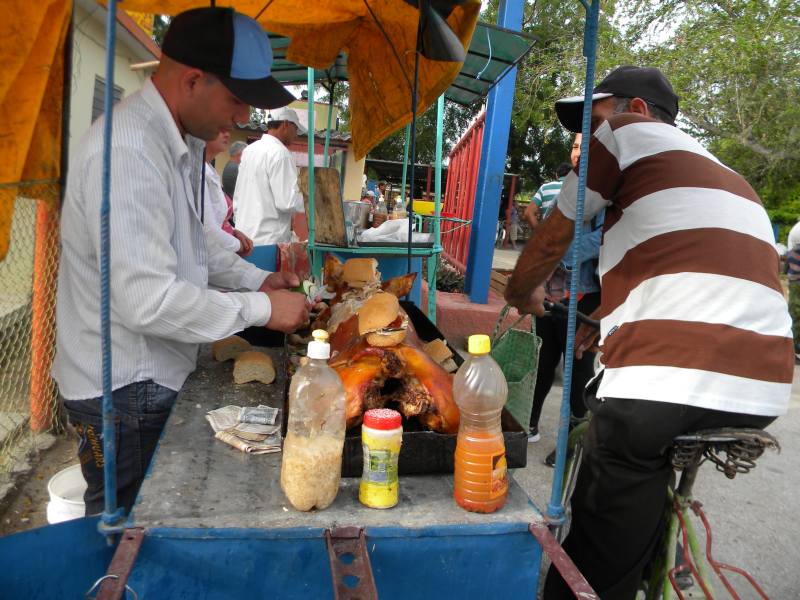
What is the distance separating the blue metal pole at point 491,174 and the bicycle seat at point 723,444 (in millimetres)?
5165

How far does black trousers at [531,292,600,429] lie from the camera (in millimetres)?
3855

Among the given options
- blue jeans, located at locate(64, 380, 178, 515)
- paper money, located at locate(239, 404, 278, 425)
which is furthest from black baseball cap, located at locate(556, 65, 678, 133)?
blue jeans, located at locate(64, 380, 178, 515)

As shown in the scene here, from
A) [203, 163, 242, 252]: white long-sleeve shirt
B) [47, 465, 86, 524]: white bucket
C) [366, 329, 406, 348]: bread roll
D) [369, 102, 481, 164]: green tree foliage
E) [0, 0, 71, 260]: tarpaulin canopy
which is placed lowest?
[47, 465, 86, 524]: white bucket

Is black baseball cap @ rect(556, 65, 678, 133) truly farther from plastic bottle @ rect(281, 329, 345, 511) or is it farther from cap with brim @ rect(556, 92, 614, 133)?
plastic bottle @ rect(281, 329, 345, 511)

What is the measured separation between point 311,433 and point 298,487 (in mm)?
139

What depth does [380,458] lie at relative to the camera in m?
1.43

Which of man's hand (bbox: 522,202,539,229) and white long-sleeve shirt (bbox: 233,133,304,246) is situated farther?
white long-sleeve shirt (bbox: 233,133,304,246)

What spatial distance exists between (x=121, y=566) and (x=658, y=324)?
5.01 feet

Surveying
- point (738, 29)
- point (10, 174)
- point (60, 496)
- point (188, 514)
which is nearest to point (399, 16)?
point (10, 174)

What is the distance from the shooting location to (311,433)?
1.47 m

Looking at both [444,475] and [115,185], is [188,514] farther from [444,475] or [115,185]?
[115,185]

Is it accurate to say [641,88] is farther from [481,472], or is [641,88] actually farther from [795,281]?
[795,281]

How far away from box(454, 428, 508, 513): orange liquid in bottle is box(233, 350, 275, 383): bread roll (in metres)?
1.05

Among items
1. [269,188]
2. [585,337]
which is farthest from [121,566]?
[269,188]
